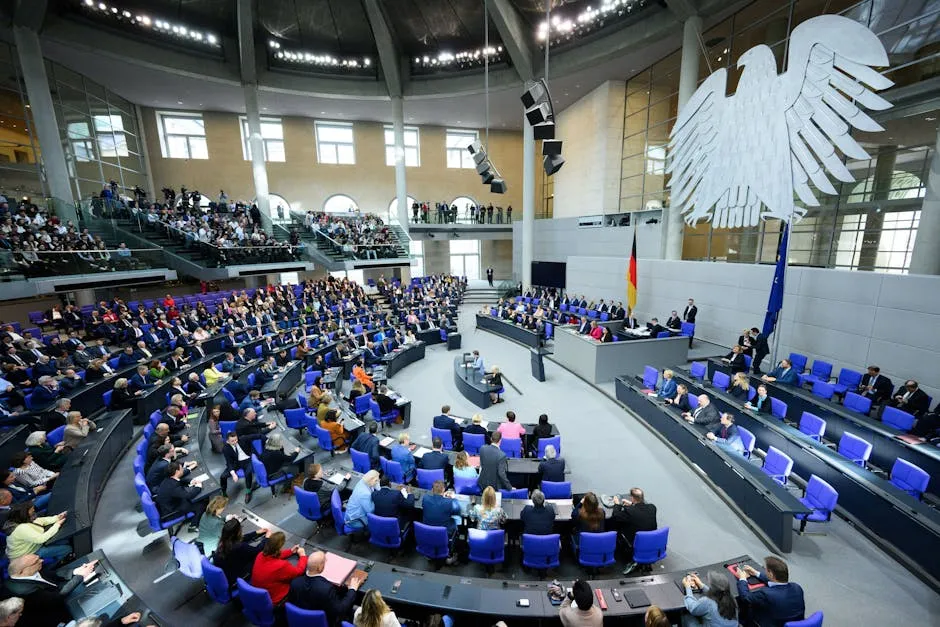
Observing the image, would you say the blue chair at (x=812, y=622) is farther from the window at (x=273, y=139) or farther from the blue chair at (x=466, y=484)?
the window at (x=273, y=139)

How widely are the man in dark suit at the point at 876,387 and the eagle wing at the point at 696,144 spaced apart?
23.1 ft

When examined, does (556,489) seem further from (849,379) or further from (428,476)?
(849,379)

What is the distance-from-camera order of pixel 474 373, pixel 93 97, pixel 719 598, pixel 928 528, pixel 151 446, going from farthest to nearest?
pixel 93 97
pixel 474 373
pixel 151 446
pixel 928 528
pixel 719 598

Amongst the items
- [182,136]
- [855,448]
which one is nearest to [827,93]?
[855,448]

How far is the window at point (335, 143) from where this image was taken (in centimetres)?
2764

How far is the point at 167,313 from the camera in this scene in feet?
47.2

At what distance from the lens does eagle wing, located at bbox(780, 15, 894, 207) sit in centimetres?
855

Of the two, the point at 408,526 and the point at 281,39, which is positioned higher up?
the point at 281,39

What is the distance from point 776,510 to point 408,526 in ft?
14.8

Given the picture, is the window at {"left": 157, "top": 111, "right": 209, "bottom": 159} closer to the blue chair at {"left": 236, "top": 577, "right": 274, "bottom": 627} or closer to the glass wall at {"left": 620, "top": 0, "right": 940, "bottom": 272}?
the glass wall at {"left": 620, "top": 0, "right": 940, "bottom": 272}

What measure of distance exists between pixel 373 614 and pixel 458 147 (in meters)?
31.4

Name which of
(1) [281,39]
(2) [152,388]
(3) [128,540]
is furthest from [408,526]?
(1) [281,39]

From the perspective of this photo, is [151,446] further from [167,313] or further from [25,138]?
[25,138]

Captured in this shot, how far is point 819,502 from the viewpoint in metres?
5.11
